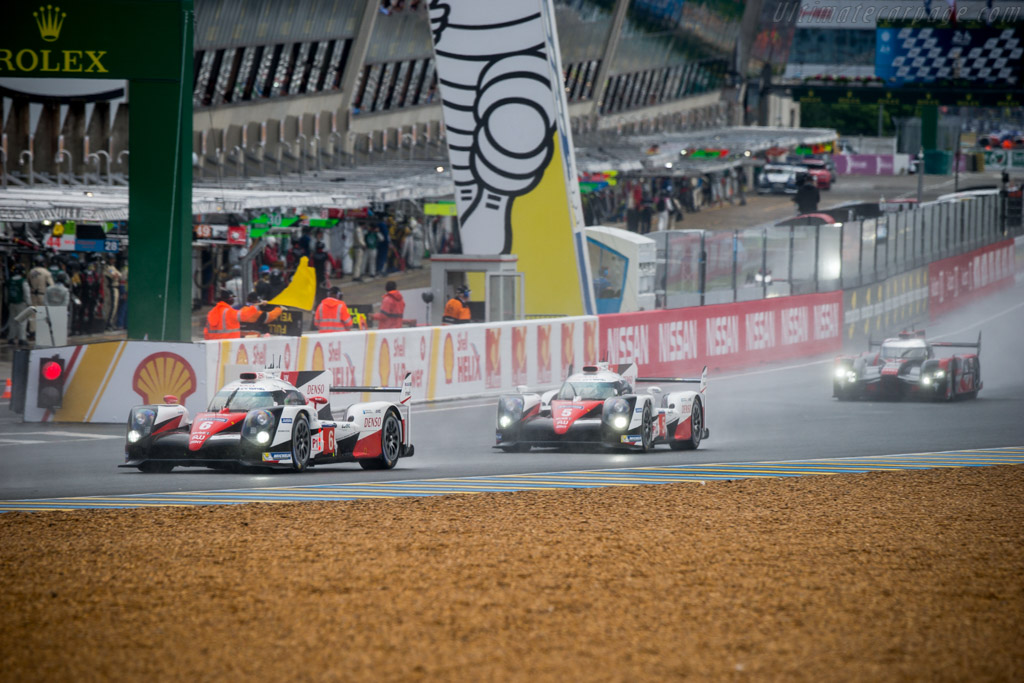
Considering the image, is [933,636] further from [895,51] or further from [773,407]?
[895,51]

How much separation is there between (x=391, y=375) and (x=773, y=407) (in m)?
6.56

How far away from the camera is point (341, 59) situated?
166 ft

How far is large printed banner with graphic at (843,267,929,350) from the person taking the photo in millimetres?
37156

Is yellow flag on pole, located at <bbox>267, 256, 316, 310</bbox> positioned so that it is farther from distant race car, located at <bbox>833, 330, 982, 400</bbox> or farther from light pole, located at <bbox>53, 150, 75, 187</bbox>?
light pole, located at <bbox>53, 150, 75, 187</bbox>

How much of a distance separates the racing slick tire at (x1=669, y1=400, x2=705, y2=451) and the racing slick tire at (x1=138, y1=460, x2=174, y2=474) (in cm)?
651

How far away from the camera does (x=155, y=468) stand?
1672 centimetres

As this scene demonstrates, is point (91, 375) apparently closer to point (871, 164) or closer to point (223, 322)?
point (223, 322)

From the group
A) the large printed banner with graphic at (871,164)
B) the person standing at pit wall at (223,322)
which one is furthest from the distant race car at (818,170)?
the person standing at pit wall at (223,322)

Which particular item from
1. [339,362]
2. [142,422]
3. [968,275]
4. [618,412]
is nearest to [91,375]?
[339,362]

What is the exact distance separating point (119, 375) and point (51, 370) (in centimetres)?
96

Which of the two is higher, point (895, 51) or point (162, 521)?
point (895, 51)

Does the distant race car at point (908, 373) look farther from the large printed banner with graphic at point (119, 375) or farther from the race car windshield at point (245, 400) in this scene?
the race car windshield at point (245, 400)

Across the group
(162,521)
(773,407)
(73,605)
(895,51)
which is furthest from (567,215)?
(895,51)

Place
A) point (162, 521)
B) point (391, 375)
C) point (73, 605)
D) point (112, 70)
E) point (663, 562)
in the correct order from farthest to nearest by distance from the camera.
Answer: point (391, 375) → point (112, 70) → point (162, 521) → point (663, 562) → point (73, 605)
